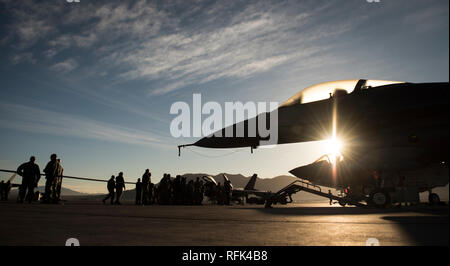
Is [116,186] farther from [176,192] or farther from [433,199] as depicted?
[433,199]

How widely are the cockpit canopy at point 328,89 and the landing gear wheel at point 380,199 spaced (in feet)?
10.9

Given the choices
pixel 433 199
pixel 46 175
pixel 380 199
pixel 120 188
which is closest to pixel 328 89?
pixel 380 199

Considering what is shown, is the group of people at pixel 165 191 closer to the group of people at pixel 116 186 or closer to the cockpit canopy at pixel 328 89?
the group of people at pixel 116 186

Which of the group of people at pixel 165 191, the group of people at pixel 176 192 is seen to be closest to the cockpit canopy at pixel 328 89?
the group of people at pixel 165 191

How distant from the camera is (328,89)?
1001 centimetres

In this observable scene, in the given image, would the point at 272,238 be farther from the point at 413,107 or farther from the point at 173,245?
the point at 413,107

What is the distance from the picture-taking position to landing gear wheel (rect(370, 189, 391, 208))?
894 cm

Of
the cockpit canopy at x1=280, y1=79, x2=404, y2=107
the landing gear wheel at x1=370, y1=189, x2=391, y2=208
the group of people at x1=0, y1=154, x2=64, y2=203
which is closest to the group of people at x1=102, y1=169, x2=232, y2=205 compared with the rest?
the group of people at x1=0, y1=154, x2=64, y2=203

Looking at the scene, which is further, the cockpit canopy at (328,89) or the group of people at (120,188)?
the group of people at (120,188)

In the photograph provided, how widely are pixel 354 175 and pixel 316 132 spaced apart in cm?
197

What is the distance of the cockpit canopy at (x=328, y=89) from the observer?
9664mm

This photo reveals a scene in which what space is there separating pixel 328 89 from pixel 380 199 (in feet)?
12.6

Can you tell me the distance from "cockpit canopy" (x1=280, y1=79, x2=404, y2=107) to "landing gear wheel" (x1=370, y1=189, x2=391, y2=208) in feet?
10.9
